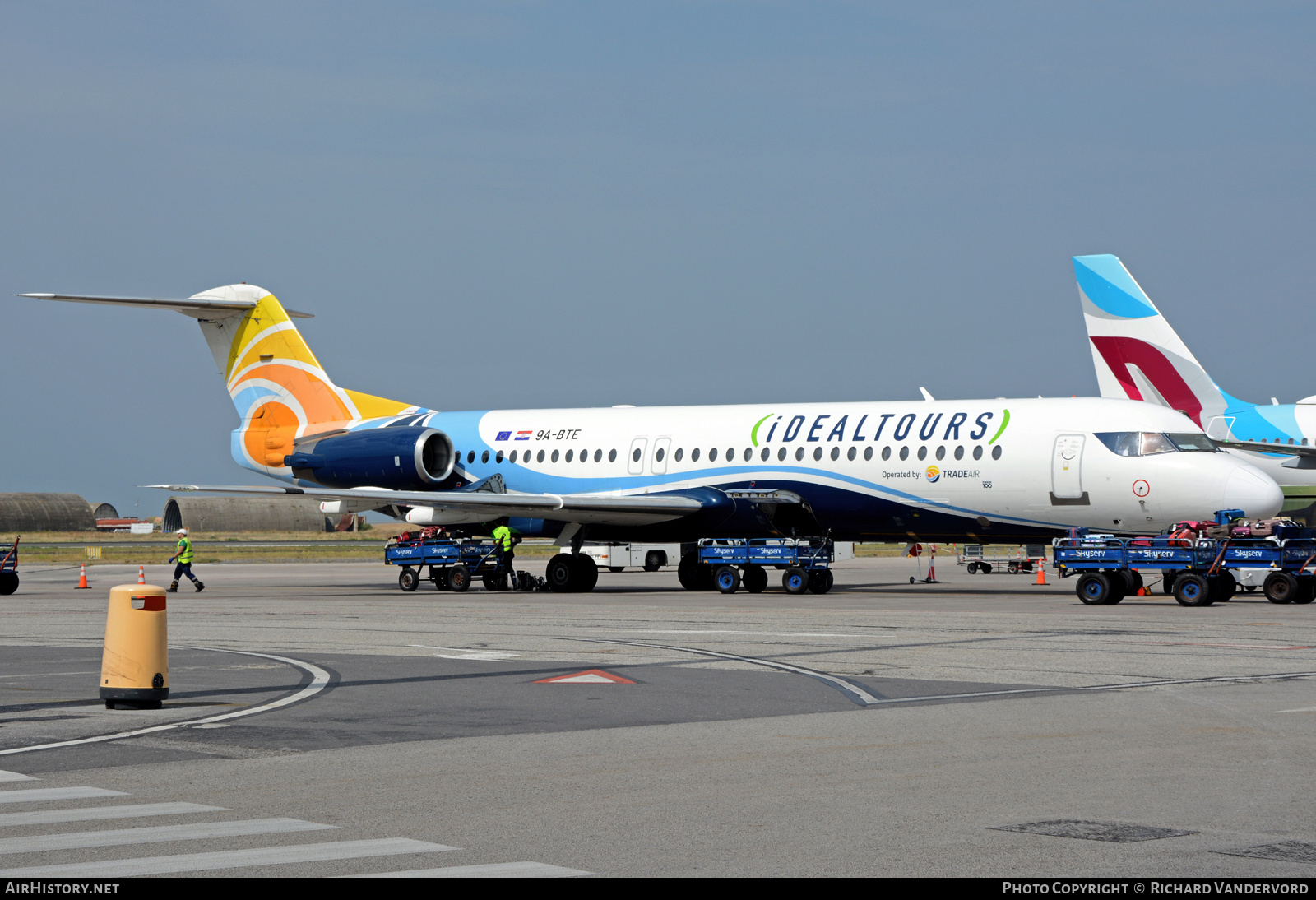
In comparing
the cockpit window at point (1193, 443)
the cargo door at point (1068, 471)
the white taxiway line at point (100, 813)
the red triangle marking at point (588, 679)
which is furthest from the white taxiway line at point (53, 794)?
the cockpit window at point (1193, 443)

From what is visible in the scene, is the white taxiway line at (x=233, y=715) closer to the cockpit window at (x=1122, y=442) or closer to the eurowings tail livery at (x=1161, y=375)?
the cockpit window at (x=1122, y=442)

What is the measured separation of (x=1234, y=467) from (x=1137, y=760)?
2077 cm

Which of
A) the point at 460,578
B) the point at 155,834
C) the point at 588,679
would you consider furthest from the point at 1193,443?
the point at 155,834

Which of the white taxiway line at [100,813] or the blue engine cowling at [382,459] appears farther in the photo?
the blue engine cowling at [382,459]

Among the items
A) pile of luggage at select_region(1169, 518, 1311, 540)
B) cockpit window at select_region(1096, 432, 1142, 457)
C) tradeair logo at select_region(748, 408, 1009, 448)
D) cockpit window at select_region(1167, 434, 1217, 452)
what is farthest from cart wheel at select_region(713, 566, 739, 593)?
cockpit window at select_region(1167, 434, 1217, 452)

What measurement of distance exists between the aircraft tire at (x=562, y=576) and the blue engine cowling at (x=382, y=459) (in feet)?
15.2

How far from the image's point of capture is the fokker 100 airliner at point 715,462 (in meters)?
29.8

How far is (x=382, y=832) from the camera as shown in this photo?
24.7ft

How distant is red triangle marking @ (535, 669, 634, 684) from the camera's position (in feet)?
47.8

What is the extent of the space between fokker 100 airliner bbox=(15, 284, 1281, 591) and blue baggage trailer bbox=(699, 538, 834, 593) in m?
0.67

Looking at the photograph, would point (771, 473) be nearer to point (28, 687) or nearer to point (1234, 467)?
point (1234, 467)

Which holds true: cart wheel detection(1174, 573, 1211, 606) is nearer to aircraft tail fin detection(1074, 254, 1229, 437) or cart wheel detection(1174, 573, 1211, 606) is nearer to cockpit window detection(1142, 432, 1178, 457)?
cockpit window detection(1142, 432, 1178, 457)

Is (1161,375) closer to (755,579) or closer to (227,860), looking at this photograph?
(755,579)

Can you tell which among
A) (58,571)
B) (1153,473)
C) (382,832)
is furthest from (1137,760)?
(58,571)
